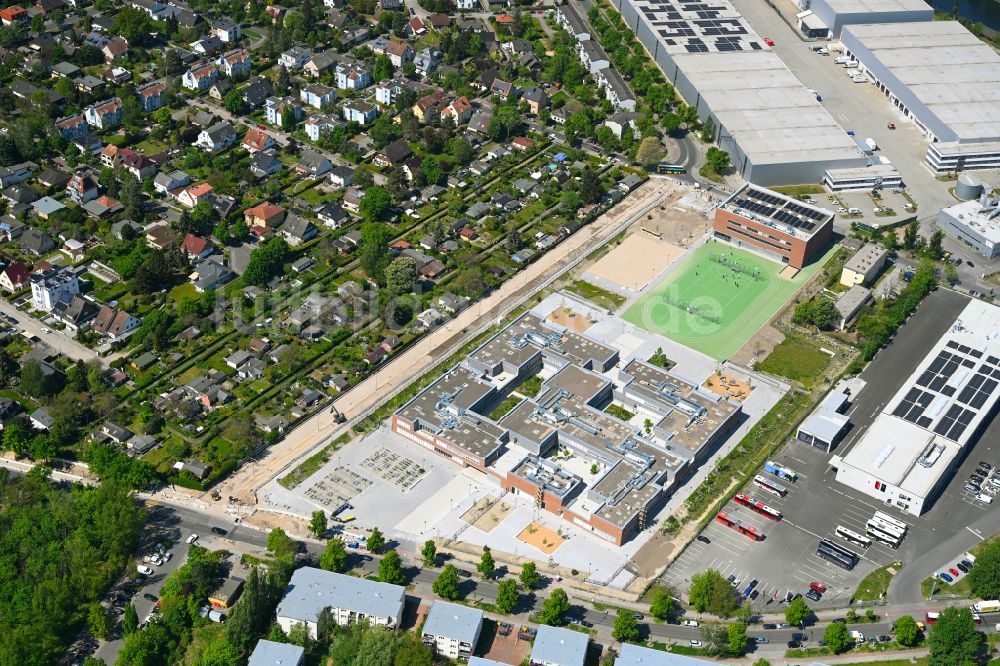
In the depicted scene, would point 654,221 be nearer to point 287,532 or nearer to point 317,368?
point 317,368

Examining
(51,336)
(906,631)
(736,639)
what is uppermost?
(51,336)

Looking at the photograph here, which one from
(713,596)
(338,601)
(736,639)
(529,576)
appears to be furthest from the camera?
(529,576)

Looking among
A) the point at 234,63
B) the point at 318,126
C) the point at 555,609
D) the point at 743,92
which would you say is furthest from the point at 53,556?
the point at 743,92

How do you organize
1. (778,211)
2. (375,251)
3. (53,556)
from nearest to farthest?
(53,556), (375,251), (778,211)

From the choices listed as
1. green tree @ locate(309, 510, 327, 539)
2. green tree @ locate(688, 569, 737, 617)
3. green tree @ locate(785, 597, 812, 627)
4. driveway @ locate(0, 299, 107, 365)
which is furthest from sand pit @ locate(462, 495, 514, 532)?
driveway @ locate(0, 299, 107, 365)

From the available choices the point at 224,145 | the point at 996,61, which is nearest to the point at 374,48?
the point at 224,145

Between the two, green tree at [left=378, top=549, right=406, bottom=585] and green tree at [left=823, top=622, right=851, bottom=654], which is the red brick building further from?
green tree at [left=378, top=549, right=406, bottom=585]

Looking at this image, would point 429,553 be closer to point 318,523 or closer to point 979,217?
point 318,523

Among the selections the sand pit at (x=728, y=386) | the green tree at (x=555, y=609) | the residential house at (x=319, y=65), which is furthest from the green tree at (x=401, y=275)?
the residential house at (x=319, y=65)

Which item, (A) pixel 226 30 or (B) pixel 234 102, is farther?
(A) pixel 226 30
